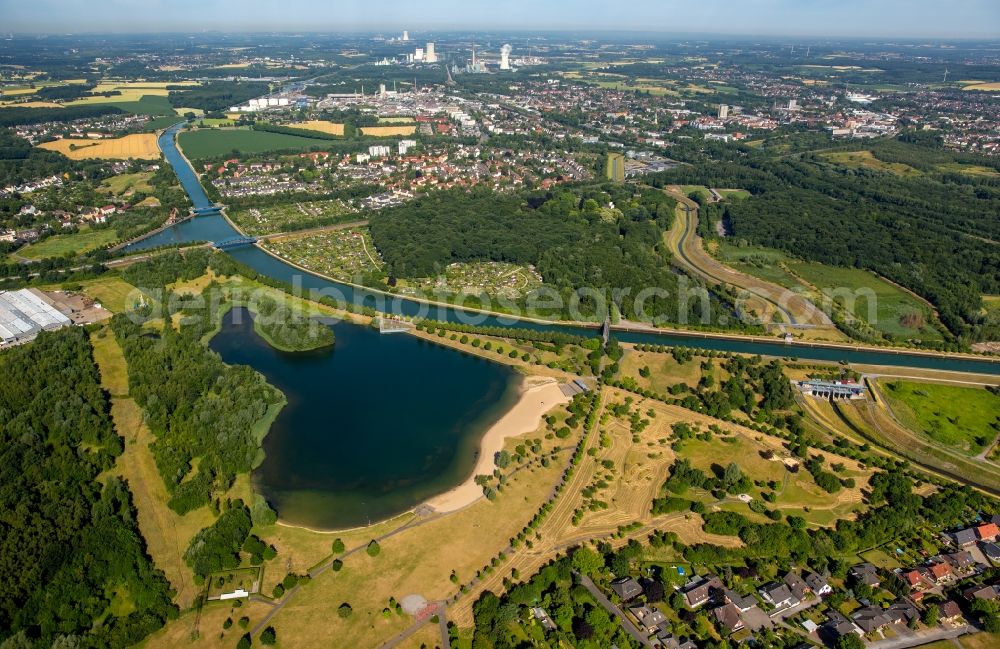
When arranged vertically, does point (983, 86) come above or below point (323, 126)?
above

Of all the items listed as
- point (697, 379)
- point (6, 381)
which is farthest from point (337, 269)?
point (697, 379)

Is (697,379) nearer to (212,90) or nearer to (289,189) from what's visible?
(289,189)

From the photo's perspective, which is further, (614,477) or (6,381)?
(6,381)

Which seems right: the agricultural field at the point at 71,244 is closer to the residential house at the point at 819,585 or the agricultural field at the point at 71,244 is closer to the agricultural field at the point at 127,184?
the agricultural field at the point at 127,184

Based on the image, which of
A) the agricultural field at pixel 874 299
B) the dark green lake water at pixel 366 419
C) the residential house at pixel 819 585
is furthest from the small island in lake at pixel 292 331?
the agricultural field at pixel 874 299

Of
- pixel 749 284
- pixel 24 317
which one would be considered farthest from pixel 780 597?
pixel 24 317

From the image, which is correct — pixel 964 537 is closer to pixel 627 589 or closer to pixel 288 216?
pixel 627 589
